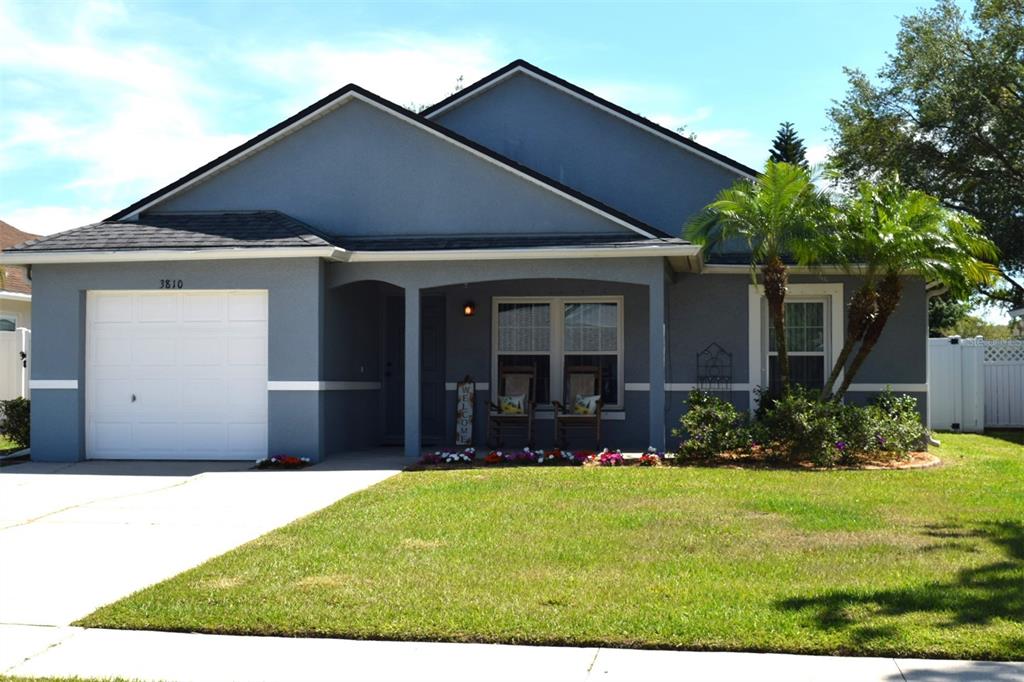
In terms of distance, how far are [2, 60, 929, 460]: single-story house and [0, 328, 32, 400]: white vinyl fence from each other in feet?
A: 19.8

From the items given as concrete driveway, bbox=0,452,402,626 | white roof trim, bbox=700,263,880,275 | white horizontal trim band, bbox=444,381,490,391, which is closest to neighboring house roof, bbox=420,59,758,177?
white roof trim, bbox=700,263,880,275

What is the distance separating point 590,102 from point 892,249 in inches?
254

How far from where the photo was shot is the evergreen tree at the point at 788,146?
1558 inches

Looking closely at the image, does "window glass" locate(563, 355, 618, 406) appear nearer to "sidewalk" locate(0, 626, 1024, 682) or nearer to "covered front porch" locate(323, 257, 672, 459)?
"covered front porch" locate(323, 257, 672, 459)

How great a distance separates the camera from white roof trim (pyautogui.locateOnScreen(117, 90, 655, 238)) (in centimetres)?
1523

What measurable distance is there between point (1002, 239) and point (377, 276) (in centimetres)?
1779

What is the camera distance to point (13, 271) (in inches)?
1021

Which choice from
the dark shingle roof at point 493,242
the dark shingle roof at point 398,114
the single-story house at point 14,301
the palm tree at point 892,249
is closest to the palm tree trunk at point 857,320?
the palm tree at point 892,249

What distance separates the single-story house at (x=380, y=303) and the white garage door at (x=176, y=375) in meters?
0.03

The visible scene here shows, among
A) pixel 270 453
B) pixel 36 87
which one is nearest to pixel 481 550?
pixel 270 453

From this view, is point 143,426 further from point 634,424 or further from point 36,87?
point 634,424

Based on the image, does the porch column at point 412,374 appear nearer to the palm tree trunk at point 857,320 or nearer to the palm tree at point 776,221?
the palm tree at point 776,221

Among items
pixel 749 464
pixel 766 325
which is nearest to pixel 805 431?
pixel 749 464

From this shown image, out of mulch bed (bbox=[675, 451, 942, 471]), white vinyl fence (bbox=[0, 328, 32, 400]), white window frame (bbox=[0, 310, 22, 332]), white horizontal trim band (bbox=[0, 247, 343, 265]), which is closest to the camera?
mulch bed (bbox=[675, 451, 942, 471])
